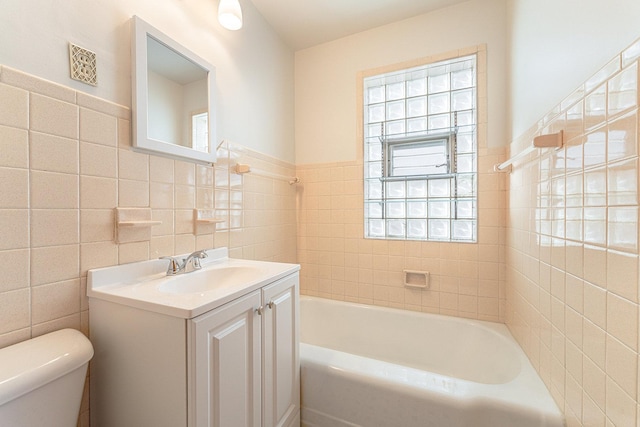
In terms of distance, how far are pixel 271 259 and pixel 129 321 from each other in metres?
1.16

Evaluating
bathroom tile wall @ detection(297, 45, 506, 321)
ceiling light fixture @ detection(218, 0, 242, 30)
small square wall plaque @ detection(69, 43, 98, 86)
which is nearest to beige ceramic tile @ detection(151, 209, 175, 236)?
small square wall plaque @ detection(69, 43, 98, 86)

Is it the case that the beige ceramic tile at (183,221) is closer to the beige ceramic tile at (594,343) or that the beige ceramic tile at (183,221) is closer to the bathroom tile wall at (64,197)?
the bathroom tile wall at (64,197)

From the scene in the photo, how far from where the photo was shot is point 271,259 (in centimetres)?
196

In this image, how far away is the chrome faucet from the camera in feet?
3.70

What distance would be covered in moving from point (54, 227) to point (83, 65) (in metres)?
0.58

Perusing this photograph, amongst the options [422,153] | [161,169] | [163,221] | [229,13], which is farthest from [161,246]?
[422,153]

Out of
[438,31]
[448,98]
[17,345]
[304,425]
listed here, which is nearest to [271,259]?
[304,425]

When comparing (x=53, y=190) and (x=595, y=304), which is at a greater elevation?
(x=53, y=190)

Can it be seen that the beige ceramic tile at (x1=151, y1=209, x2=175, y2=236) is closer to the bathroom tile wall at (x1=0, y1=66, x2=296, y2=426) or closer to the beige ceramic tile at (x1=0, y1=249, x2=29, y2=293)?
the bathroom tile wall at (x1=0, y1=66, x2=296, y2=426)

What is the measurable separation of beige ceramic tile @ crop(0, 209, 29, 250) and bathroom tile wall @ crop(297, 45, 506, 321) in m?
1.68

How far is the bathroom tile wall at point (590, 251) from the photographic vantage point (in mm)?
642

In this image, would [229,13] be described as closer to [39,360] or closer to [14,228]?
[14,228]

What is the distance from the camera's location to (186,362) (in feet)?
2.39

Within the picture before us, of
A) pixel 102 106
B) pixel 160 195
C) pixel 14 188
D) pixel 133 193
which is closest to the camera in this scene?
pixel 14 188
